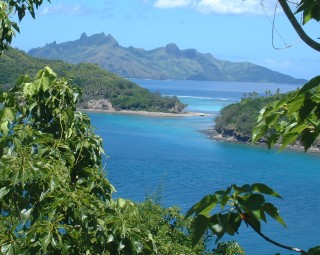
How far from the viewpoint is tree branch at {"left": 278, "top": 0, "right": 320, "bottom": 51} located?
68 cm

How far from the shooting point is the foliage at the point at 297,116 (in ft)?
2.33

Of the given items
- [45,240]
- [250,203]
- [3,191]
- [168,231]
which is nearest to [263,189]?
[250,203]

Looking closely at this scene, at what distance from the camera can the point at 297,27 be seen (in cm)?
69

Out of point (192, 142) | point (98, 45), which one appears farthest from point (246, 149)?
point (98, 45)

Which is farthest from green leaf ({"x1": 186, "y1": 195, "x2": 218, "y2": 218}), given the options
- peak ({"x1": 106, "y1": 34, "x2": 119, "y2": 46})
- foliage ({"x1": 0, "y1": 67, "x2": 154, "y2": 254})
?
peak ({"x1": 106, "y1": 34, "x2": 119, "y2": 46})

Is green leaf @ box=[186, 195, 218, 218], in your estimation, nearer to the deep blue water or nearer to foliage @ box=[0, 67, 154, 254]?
foliage @ box=[0, 67, 154, 254]

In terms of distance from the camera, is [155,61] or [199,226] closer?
[199,226]

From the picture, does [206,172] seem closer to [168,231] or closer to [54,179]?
[168,231]

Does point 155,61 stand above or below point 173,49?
below

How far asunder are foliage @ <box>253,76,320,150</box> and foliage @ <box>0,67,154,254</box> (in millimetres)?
735

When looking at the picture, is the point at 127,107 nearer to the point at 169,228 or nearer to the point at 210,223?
the point at 169,228

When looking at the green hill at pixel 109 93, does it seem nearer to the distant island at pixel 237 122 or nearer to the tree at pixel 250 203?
the distant island at pixel 237 122

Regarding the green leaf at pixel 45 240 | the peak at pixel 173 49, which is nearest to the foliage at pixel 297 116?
the green leaf at pixel 45 240

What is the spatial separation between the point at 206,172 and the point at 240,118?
14.8 m
